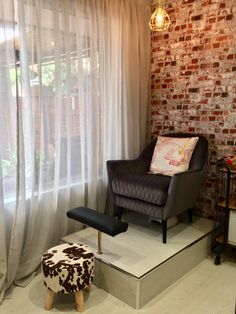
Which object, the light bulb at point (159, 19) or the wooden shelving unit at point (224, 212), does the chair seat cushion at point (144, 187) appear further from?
the light bulb at point (159, 19)

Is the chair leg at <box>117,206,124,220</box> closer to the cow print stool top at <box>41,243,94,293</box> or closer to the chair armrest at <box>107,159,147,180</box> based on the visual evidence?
the chair armrest at <box>107,159,147,180</box>

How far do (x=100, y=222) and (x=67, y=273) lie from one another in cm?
41

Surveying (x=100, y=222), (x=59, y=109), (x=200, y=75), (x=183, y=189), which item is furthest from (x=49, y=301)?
(x=200, y=75)

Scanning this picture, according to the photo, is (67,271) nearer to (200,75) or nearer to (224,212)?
(224,212)

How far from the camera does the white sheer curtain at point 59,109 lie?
7.12 feet

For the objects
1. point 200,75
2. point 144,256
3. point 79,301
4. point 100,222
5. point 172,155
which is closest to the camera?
point 79,301

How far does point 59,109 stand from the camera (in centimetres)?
247

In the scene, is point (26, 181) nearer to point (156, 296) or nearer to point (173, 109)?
point (156, 296)

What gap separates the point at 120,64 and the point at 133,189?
1244 mm

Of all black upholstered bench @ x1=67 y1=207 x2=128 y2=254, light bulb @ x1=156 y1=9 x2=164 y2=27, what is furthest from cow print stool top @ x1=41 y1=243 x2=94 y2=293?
light bulb @ x1=156 y1=9 x2=164 y2=27

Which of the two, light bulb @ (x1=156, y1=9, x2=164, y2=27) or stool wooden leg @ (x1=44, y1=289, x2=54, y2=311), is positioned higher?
light bulb @ (x1=156, y1=9, x2=164, y2=27)

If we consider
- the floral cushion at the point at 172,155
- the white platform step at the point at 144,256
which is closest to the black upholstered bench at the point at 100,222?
the white platform step at the point at 144,256

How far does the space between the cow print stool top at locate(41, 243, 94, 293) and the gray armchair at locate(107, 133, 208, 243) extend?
708 mm

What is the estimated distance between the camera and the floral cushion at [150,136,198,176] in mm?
2766
